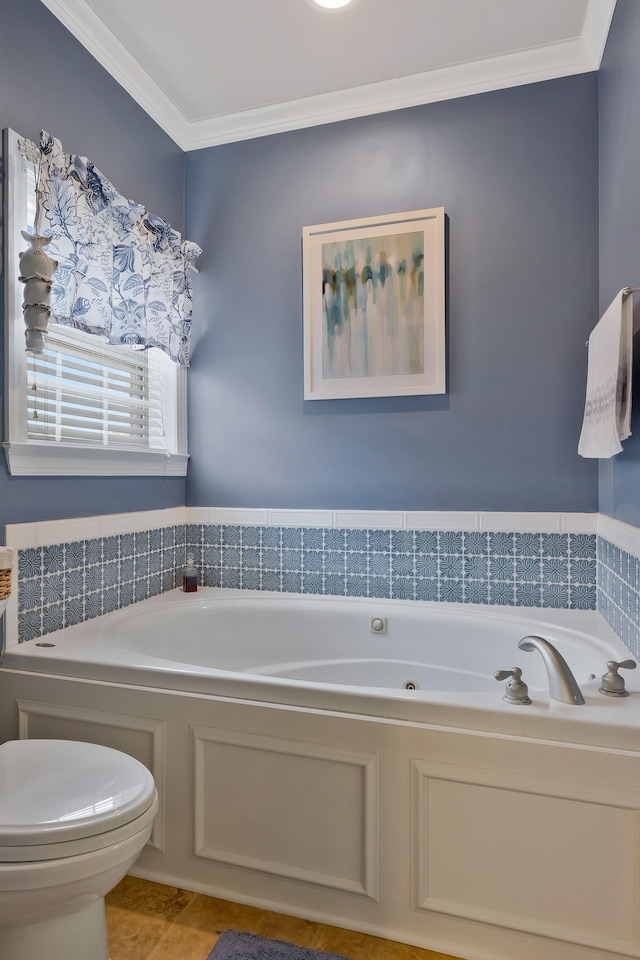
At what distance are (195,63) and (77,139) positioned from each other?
2.03 feet

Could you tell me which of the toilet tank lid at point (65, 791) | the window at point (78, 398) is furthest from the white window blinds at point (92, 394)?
the toilet tank lid at point (65, 791)

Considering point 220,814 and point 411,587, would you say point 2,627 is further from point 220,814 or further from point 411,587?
point 411,587

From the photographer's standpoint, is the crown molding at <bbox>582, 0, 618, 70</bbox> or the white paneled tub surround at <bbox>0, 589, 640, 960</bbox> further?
the crown molding at <bbox>582, 0, 618, 70</bbox>

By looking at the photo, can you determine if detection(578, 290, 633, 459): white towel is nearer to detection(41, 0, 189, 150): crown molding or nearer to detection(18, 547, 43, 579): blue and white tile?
detection(18, 547, 43, 579): blue and white tile

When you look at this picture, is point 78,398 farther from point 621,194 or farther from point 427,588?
point 621,194

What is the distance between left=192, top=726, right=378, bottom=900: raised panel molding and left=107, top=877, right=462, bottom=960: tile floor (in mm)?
114

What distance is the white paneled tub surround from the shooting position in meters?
1.26

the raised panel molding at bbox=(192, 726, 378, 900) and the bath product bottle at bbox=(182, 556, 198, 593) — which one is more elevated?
the bath product bottle at bbox=(182, 556, 198, 593)

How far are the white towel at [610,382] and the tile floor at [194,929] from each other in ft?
4.72

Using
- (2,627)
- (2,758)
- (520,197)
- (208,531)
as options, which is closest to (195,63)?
(520,197)

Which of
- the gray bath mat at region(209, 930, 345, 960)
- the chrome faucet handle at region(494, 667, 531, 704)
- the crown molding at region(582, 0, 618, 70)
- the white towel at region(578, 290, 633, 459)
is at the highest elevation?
the crown molding at region(582, 0, 618, 70)

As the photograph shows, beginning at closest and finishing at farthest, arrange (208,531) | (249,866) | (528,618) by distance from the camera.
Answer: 1. (249,866)
2. (528,618)
3. (208,531)

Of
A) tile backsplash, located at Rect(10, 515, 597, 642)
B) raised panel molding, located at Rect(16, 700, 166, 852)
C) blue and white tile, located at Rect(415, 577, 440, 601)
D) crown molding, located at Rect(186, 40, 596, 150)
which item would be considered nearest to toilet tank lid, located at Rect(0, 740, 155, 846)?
raised panel molding, located at Rect(16, 700, 166, 852)

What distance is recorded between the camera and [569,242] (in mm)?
2240
